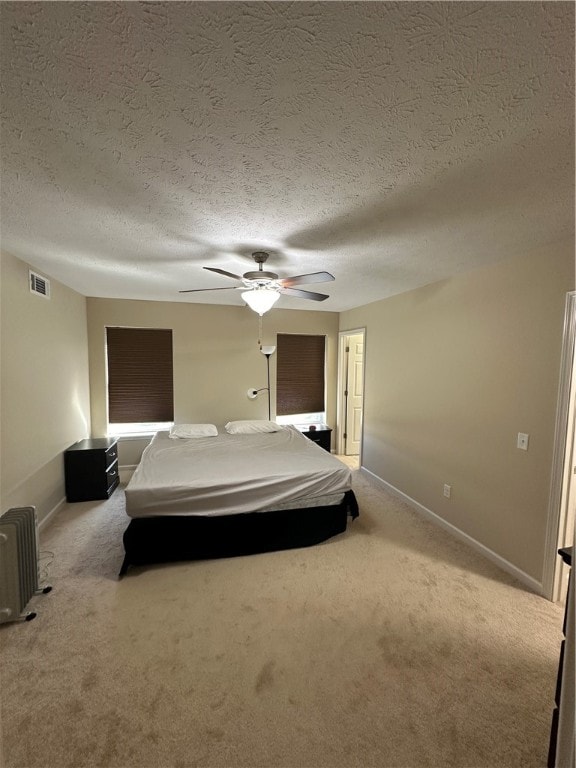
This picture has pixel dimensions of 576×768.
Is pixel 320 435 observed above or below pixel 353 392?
below

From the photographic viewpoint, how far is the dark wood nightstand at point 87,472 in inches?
138

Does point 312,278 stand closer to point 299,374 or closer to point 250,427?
point 250,427

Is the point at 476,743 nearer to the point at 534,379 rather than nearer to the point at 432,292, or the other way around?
the point at 534,379

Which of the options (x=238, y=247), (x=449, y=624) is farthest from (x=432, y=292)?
(x=449, y=624)

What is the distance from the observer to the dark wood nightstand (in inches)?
138

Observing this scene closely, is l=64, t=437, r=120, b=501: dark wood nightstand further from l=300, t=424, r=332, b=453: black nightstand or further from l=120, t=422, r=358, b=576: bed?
l=300, t=424, r=332, b=453: black nightstand

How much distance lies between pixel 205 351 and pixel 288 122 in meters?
3.81

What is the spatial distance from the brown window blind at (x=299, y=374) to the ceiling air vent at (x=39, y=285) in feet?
9.61

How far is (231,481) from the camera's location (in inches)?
103

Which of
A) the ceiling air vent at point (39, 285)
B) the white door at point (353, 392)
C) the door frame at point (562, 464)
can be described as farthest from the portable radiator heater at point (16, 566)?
the white door at point (353, 392)

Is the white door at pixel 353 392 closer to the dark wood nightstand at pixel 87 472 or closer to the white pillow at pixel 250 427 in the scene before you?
A: the white pillow at pixel 250 427

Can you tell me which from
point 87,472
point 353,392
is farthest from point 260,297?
point 353,392

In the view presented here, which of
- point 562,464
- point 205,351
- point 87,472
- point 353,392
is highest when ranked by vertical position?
point 205,351

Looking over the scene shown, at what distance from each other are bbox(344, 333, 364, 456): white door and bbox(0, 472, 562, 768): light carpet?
2.90 m
